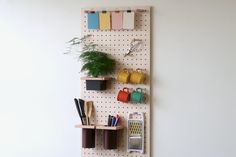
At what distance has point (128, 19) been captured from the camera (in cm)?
287

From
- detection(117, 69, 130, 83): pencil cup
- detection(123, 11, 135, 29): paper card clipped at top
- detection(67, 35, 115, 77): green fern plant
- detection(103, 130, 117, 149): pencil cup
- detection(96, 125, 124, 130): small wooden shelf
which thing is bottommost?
detection(103, 130, 117, 149): pencil cup

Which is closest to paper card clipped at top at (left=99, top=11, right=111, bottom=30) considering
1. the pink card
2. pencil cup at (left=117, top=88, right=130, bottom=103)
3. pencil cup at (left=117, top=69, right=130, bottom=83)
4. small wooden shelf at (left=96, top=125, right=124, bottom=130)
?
the pink card

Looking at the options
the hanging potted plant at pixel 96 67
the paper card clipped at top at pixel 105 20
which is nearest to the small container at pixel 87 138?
the hanging potted plant at pixel 96 67

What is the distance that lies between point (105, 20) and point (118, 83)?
41 centimetres

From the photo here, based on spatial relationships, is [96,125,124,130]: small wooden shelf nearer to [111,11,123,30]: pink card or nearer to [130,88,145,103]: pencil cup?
[130,88,145,103]: pencil cup

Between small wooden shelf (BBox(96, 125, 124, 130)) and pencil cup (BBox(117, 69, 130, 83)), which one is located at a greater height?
pencil cup (BBox(117, 69, 130, 83))

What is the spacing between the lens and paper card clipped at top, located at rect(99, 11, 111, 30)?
2.92 m

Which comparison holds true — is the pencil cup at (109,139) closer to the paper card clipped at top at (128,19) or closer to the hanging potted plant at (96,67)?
the hanging potted plant at (96,67)

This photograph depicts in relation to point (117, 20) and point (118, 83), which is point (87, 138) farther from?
point (117, 20)

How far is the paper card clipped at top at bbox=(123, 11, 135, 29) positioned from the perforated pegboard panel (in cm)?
4

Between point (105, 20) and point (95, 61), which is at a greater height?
point (105, 20)

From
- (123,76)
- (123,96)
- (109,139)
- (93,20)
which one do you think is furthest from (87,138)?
(93,20)
